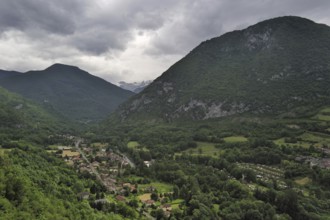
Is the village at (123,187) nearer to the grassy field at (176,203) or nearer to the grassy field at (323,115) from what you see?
the grassy field at (176,203)

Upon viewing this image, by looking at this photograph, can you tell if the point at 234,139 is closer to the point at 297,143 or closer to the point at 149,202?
the point at 297,143

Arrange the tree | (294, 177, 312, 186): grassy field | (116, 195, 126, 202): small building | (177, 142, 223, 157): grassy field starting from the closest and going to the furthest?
(116, 195, 126, 202): small building
the tree
(294, 177, 312, 186): grassy field
(177, 142, 223, 157): grassy field

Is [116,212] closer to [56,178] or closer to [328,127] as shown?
[56,178]

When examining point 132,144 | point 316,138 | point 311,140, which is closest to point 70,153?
point 132,144

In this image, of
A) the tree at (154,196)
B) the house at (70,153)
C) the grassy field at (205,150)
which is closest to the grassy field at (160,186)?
the tree at (154,196)

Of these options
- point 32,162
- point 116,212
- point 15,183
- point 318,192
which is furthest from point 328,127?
point 15,183

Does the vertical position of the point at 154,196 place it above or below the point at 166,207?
above

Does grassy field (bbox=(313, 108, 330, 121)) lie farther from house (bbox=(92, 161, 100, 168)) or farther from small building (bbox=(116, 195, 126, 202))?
small building (bbox=(116, 195, 126, 202))

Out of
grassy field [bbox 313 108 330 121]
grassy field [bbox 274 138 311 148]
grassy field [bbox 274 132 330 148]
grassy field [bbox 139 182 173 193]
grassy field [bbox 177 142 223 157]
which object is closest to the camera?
grassy field [bbox 139 182 173 193]

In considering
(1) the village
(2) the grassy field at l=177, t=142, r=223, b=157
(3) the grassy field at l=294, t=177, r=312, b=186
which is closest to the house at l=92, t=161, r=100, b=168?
(1) the village
